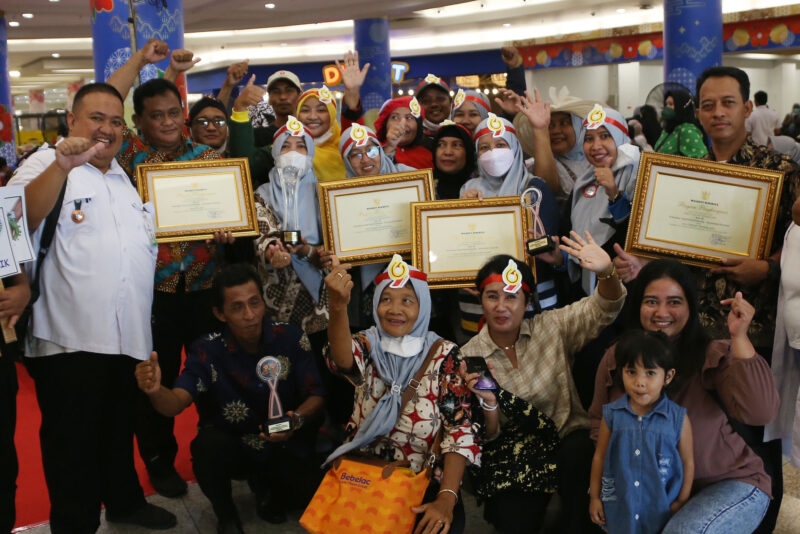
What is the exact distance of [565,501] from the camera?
10.1 ft

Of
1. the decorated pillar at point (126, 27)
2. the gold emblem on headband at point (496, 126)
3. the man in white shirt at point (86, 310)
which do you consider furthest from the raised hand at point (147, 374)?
the decorated pillar at point (126, 27)


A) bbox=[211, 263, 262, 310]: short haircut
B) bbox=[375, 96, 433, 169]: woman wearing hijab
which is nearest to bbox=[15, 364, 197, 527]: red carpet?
bbox=[211, 263, 262, 310]: short haircut

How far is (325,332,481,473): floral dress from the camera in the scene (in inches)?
120

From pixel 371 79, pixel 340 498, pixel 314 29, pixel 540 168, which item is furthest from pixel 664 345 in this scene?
pixel 314 29

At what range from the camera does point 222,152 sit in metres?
4.19

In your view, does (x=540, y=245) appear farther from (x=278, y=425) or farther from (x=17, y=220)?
(x=17, y=220)

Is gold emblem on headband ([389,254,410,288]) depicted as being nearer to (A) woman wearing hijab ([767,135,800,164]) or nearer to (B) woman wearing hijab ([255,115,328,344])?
(B) woman wearing hijab ([255,115,328,344])

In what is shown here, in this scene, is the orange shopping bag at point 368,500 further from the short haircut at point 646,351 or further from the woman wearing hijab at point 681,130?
the woman wearing hijab at point 681,130

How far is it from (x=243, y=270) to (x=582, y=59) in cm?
1469

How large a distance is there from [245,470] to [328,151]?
5.93ft

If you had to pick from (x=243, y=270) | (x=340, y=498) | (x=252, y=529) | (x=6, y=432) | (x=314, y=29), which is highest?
(x=314, y=29)

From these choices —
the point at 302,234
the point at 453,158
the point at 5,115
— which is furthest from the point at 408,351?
the point at 5,115

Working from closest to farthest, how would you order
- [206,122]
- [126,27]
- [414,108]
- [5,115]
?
1. [206,122]
2. [414,108]
3. [126,27]
4. [5,115]

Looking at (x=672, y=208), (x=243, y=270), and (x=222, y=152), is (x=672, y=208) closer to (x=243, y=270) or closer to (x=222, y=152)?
(x=243, y=270)
